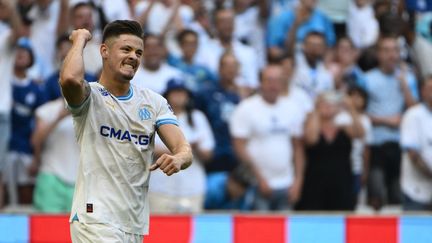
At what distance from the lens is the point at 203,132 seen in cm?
1161

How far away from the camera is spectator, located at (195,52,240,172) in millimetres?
11891

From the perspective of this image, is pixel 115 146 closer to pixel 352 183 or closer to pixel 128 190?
pixel 128 190

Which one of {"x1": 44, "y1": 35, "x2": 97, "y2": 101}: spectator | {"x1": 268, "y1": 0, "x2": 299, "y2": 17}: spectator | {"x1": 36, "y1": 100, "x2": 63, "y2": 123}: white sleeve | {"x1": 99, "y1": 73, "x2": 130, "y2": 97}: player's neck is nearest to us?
{"x1": 99, "y1": 73, "x2": 130, "y2": 97}: player's neck

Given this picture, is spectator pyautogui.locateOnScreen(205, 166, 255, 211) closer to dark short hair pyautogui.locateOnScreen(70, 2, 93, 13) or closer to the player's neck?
dark short hair pyautogui.locateOnScreen(70, 2, 93, 13)

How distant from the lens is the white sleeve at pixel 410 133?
1183cm

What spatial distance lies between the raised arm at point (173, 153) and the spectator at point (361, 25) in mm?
8106

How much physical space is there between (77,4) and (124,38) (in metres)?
6.14

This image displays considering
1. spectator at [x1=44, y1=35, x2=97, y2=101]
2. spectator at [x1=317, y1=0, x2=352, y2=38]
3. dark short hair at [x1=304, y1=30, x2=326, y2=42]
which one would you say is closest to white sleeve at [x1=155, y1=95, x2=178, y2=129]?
spectator at [x1=44, y1=35, x2=97, y2=101]

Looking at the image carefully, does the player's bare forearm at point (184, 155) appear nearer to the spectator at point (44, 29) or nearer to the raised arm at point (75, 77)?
the raised arm at point (75, 77)

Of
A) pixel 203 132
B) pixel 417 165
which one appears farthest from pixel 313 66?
pixel 203 132

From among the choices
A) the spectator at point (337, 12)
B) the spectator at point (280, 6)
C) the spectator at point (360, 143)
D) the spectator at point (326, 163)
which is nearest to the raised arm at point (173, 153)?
the spectator at point (326, 163)

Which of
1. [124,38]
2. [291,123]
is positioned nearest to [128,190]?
[124,38]

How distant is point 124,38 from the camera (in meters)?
6.12

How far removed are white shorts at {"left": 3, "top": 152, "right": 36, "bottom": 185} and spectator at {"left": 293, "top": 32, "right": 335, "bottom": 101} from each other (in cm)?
340
